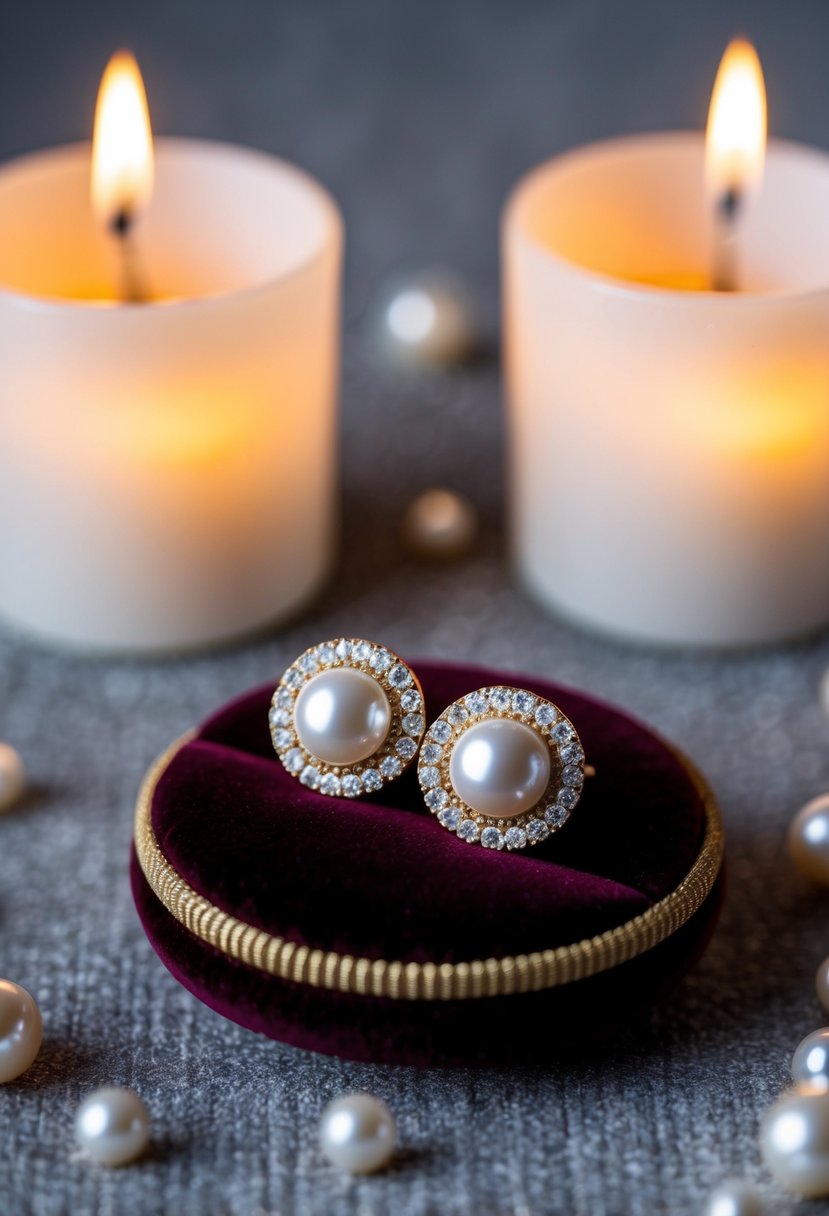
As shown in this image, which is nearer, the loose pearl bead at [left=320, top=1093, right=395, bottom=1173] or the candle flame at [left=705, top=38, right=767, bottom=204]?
the loose pearl bead at [left=320, top=1093, right=395, bottom=1173]

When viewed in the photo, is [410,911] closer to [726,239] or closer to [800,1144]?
[800,1144]

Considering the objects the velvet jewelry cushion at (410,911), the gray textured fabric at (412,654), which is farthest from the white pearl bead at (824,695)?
the velvet jewelry cushion at (410,911)

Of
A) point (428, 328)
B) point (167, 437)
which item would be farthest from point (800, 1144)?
point (428, 328)

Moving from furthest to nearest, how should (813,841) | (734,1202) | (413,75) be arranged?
1. (413,75)
2. (813,841)
3. (734,1202)

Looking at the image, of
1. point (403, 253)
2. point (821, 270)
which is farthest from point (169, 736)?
point (403, 253)

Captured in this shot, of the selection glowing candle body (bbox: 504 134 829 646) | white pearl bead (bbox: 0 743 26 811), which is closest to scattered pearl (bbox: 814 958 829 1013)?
glowing candle body (bbox: 504 134 829 646)

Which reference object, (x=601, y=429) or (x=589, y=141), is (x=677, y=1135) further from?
(x=589, y=141)

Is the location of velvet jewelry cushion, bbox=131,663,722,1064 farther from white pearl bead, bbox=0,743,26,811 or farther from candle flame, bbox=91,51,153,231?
candle flame, bbox=91,51,153,231
